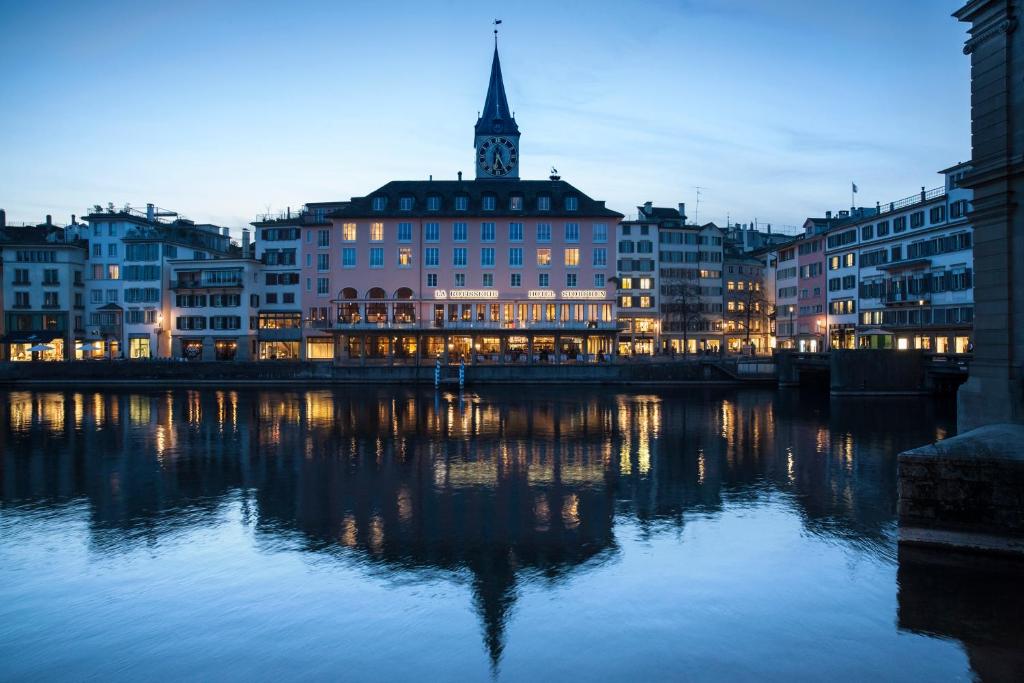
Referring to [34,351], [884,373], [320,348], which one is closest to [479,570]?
[884,373]

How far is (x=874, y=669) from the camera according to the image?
1173 cm

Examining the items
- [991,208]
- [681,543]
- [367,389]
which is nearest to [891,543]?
[681,543]

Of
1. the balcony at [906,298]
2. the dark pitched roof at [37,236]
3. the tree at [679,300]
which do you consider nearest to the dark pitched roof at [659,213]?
the tree at [679,300]

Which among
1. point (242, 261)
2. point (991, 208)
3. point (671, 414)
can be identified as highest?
point (242, 261)

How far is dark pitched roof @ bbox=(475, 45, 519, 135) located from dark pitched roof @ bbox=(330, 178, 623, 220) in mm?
12004

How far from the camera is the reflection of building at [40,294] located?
308 ft

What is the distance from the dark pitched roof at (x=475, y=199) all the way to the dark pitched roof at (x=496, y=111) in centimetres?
1200

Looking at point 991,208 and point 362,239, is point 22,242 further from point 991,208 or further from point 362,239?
point 991,208

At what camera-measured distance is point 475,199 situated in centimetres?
8831

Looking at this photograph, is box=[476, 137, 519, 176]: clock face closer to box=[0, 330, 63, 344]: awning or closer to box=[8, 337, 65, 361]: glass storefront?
box=[0, 330, 63, 344]: awning

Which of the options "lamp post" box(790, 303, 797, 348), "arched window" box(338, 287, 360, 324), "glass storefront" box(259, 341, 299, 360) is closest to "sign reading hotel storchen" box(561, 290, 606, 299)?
"arched window" box(338, 287, 360, 324)

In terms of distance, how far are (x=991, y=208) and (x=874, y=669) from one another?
14706 mm

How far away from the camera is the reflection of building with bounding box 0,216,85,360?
308 ft

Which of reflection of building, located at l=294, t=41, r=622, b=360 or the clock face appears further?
the clock face
